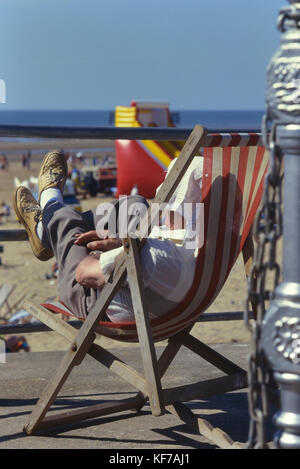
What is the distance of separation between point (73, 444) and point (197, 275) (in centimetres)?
77

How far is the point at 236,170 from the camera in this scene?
3.06 metres

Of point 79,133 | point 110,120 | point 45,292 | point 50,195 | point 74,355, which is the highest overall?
point 79,133

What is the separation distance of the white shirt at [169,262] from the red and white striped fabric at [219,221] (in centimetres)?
5

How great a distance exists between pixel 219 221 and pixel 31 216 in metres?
0.92

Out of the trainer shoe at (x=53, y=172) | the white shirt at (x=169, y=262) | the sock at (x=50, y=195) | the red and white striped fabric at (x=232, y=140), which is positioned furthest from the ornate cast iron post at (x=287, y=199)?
the trainer shoe at (x=53, y=172)

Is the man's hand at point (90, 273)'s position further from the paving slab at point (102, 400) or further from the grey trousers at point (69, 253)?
the paving slab at point (102, 400)

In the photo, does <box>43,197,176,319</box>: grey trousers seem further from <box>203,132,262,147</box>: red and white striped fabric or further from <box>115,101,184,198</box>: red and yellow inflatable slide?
<box>115,101,184,198</box>: red and yellow inflatable slide

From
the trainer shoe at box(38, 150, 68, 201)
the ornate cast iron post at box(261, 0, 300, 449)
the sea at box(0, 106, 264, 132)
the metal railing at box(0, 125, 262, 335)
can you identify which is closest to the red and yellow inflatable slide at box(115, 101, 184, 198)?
the metal railing at box(0, 125, 262, 335)

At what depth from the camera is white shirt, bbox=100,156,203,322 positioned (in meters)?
2.96

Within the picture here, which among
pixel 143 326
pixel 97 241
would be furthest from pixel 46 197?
pixel 143 326

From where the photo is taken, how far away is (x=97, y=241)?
10.2ft

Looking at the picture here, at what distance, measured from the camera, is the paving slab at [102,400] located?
3088 millimetres

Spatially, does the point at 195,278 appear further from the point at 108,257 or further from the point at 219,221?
the point at 108,257
